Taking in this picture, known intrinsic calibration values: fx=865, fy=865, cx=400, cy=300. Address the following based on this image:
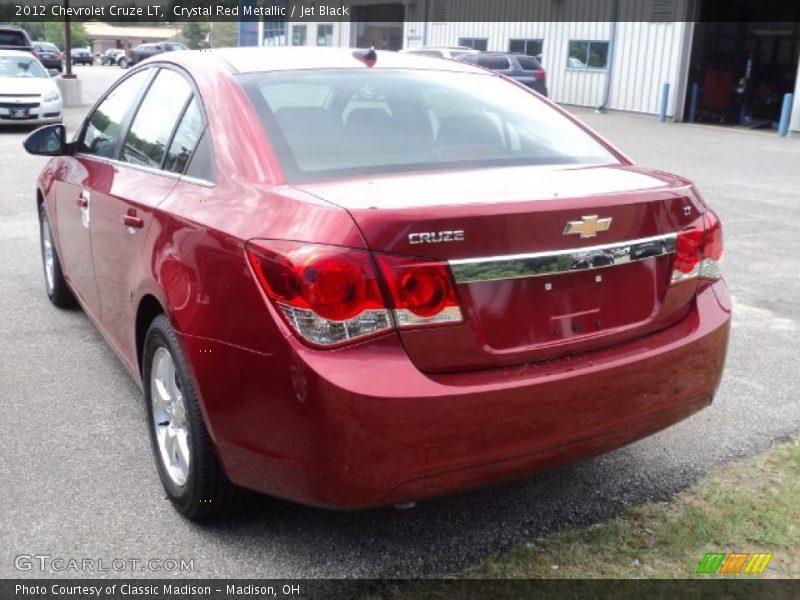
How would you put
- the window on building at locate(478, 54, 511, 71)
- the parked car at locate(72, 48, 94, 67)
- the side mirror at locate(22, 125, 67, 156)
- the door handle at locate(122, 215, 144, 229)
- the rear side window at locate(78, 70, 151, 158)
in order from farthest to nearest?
1. the parked car at locate(72, 48, 94, 67)
2. the window on building at locate(478, 54, 511, 71)
3. the side mirror at locate(22, 125, 67, 156)
4. the rear side window at locate(78, 70, 151, 158)
5. the door handle at locate(122, 215, 144, 229)

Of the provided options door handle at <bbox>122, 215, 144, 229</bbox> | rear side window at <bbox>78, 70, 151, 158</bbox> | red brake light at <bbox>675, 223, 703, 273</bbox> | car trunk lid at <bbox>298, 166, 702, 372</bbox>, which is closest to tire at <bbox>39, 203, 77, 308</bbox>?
rear side window at <bbox>78, 70, 151, 158</bbox>

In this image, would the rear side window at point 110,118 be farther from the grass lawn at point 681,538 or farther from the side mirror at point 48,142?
the grass lawn at point 681,538

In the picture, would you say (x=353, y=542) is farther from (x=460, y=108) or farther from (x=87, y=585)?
(x=460, y=108)

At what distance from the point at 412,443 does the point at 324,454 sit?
0.25 metres

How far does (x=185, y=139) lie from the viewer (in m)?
3.36

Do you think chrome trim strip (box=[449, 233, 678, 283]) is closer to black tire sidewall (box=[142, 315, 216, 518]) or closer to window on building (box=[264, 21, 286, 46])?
black tire sidewall (box=[142, 315, 216, 518])

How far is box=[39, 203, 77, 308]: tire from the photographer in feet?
17.9

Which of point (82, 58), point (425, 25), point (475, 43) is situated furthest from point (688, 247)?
point (82, 58)

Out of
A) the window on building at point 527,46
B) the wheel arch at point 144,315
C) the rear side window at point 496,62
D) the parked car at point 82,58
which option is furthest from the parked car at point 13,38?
the parked car at point 82,58

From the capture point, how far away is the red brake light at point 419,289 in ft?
7.94

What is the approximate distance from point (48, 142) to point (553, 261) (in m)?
3.24

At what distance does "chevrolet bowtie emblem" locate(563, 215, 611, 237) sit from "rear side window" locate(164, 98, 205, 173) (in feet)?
4.71

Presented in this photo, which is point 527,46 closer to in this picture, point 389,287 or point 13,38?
point 13,38

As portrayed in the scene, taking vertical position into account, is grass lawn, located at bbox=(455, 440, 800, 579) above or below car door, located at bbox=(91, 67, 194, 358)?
below
